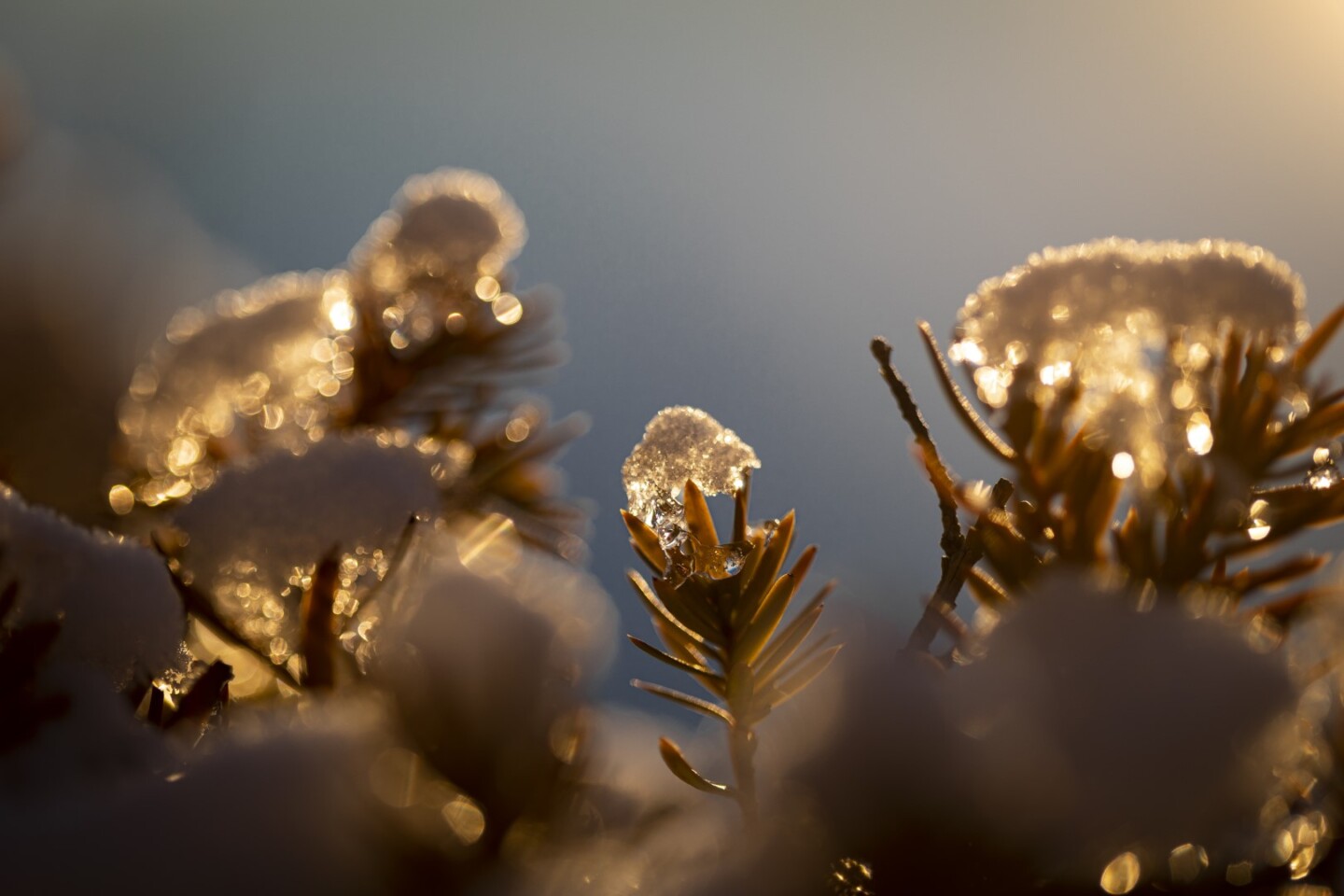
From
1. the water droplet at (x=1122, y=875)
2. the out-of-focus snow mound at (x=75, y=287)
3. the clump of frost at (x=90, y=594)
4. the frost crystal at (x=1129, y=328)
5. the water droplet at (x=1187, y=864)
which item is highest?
the frost crystal at (x=1129, y=328)

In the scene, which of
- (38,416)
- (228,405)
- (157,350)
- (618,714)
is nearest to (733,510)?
(618,714)

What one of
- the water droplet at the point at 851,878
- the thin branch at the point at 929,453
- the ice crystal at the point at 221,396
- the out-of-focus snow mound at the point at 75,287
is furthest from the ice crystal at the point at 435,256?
the water droplet at the point at 851,878

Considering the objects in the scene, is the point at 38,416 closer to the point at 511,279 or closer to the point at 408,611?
the point at 511,279

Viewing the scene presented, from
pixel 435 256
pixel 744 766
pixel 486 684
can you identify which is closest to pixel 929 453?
pixel 744 766

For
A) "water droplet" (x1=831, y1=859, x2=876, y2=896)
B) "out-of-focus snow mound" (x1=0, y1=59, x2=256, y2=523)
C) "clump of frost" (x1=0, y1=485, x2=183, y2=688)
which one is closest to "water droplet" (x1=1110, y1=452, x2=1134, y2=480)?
"water droplet" (x1=831, y1=859, x2=876, y2=896)

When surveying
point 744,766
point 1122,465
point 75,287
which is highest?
point 1122,465

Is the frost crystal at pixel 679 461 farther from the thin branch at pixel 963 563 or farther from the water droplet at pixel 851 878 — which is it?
the water droplet at pixel 851 878

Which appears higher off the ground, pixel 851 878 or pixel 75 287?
pixel 851 878

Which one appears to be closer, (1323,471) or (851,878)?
(851,878)

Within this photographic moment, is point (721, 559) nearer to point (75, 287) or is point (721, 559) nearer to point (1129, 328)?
point (1129, 328)

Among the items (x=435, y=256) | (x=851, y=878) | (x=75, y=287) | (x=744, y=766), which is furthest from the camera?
(x=75, y=287)
